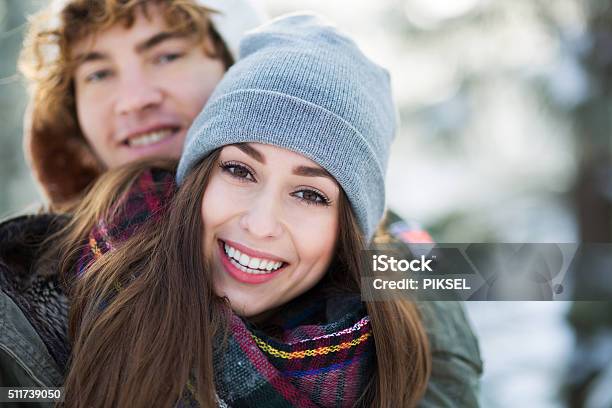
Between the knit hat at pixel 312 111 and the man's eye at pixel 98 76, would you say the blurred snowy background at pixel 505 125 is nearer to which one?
the man's eye at pixel 98 76

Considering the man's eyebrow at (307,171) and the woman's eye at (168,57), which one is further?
the woman's eye at (168,57)

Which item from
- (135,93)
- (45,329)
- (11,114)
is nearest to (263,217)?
(45,329)

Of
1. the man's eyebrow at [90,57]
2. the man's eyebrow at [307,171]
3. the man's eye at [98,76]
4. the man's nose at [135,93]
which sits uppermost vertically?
the man's eyebrow at [90,57]

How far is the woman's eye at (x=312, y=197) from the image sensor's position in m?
1.86

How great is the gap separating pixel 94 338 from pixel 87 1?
1.30 meters

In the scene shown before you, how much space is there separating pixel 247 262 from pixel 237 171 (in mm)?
263

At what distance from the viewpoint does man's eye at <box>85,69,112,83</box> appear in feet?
7.91

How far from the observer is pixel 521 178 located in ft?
12.6

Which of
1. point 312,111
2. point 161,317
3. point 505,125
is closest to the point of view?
point 161,317

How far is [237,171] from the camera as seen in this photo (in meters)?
1.87

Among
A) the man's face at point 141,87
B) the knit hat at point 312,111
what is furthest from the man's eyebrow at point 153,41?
the knit hat at point 312,111

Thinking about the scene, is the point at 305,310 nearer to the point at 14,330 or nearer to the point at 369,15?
the point at 14,330

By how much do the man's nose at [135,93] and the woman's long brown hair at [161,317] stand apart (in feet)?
1.50

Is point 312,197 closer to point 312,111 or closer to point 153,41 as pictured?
point 312,111
